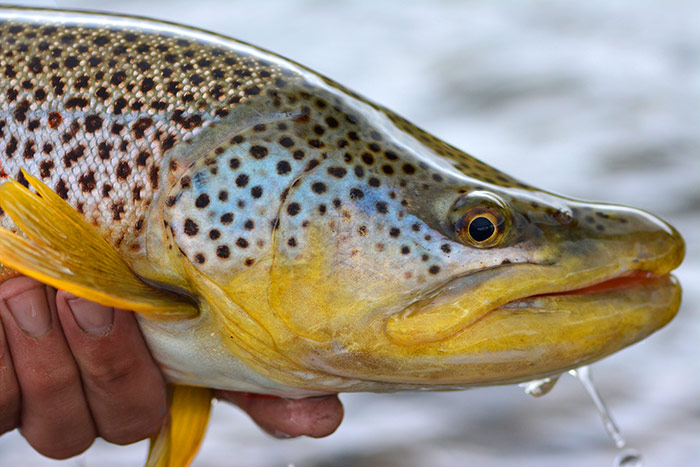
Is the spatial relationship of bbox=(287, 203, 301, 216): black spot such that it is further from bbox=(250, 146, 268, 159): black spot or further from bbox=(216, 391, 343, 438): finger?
bbox=(216, 391, 343, 438): finger

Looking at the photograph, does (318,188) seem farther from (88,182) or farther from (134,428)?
(134,428)

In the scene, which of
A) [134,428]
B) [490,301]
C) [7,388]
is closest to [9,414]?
[7,388]

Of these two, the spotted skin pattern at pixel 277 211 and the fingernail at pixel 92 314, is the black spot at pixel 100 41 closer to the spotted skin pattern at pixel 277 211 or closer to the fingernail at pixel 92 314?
the spotted skin pattern at pixel 277 211

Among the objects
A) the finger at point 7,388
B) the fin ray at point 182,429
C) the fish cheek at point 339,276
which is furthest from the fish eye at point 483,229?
the finger at point 7,388

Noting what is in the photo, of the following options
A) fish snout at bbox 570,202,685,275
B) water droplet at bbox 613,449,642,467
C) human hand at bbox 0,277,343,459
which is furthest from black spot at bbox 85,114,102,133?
water droplet at bbox 613,449,642,467

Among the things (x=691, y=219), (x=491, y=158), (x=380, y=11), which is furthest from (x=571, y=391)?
(x=380, y=11)

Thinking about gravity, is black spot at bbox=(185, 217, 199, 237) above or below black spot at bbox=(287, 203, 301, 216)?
below
